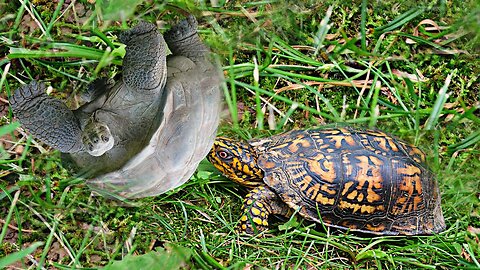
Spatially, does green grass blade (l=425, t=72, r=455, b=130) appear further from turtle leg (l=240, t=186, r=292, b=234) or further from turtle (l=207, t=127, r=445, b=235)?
turtle leg (l=240, t=186, r=292, b=234)

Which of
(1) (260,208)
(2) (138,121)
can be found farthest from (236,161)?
(2) (138,121)

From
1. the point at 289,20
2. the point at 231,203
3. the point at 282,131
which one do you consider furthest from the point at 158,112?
the point at 289,20

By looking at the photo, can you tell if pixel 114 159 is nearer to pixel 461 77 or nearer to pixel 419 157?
pixel 419 157

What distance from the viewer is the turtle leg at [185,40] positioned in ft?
2.60

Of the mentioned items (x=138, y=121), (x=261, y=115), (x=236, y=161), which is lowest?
(x=236, y=161)

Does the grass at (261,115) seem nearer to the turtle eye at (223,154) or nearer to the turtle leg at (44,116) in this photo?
the turtle eye at (223,154)

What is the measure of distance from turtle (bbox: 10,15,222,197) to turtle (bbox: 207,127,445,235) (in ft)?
1.99

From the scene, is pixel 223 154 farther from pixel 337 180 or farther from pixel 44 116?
pixel 44 116

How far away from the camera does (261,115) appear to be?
3.64 ft

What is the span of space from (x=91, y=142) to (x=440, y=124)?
1.21 meters

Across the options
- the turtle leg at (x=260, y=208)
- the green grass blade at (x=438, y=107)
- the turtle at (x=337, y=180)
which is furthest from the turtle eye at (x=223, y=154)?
the green grass blade at (x=438, y=107)

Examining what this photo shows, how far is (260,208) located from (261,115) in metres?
0.32

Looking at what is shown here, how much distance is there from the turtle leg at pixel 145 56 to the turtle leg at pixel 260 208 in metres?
0.67

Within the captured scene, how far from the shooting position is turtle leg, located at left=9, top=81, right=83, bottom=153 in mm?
623
